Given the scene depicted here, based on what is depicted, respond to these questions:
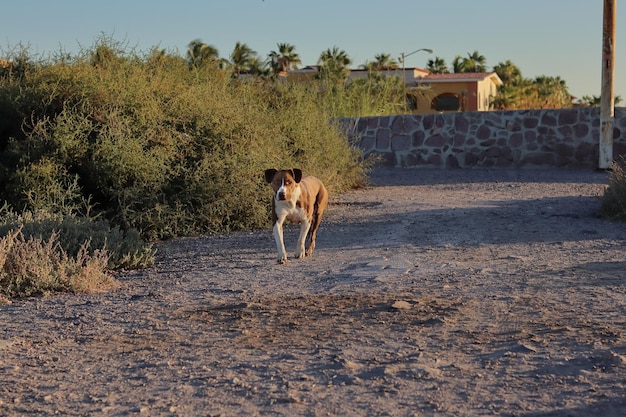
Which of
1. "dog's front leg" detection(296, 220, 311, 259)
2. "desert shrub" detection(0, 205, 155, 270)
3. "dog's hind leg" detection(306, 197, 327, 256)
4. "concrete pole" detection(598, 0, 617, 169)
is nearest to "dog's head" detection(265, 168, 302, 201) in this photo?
"dog's front leg" detection(296, 220, 311, 259)

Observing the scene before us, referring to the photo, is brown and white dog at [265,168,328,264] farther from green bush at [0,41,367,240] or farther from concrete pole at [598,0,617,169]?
concrete pole at [598,0,617,169]

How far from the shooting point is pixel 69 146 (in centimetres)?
1312

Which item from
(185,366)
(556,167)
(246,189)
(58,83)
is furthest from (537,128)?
(185,366)

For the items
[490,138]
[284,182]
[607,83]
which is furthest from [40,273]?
[490,138]

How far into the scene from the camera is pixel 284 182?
10617 millimetres

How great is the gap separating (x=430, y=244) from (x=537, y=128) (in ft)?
49.7

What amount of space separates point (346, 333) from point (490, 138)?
789 inches

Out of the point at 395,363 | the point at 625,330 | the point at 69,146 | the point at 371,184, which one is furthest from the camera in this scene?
the point at 371,184

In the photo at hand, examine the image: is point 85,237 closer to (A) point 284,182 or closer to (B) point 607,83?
(A) point 284,182

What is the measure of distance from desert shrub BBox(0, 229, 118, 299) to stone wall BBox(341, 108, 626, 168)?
1573cm

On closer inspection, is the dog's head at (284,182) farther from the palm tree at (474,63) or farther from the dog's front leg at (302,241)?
the palm tree at (474,63)

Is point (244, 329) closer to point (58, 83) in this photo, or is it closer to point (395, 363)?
point (395, 363)

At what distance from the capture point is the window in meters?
59.2

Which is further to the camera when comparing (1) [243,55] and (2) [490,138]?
(1) [243,55]
